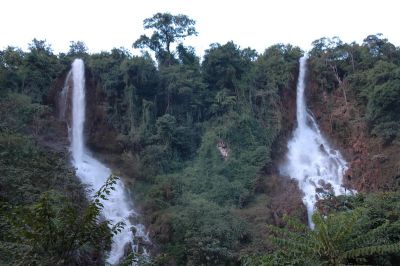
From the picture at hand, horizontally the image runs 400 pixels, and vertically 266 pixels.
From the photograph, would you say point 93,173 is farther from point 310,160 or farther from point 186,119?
point 310,160

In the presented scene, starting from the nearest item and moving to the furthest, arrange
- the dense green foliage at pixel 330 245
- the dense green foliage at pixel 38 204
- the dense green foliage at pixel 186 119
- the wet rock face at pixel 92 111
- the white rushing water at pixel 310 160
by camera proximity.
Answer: the dense green foliage at pixel 38 204, the dense green foliage at pixel 330 245, the dense green foliage at pixel 186 119, the white rushing water at pixel 310 160, the wet rock face at pixel 92 111

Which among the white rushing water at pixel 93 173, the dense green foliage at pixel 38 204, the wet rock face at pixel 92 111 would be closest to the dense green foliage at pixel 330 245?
the dense green foliage at pixel 38 204

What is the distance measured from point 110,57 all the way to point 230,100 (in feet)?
26.1

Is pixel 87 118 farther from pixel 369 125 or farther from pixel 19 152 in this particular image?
pixel 369 125

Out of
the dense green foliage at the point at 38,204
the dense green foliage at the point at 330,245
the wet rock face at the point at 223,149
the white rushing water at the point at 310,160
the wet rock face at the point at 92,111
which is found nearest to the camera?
the dense green foliage at the point at 38,204

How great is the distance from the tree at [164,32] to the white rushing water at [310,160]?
Answer: 8601mm

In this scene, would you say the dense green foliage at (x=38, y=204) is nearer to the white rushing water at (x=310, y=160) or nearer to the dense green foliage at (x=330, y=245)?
the dense green foliage at (x=330, y=245)

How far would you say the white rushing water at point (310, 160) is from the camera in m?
22.1

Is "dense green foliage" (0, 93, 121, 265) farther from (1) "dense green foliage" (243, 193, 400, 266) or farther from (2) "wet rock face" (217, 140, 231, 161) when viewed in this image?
(2) "wet rock face" (217, 140, 231, 161)

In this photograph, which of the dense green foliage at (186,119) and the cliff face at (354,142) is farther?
the cliff face at (354,142)

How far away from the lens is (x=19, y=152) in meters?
16.9

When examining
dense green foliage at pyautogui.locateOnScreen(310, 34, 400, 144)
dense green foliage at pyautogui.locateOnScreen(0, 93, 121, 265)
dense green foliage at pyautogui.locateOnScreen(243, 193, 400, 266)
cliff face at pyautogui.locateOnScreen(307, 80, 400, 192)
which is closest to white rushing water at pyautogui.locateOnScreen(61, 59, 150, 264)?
dense green foliage at pyautogui.locateOnScreen(0, 93, 121, 265)

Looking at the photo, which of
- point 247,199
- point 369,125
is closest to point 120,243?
point 247,199

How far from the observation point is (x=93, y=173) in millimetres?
22047
